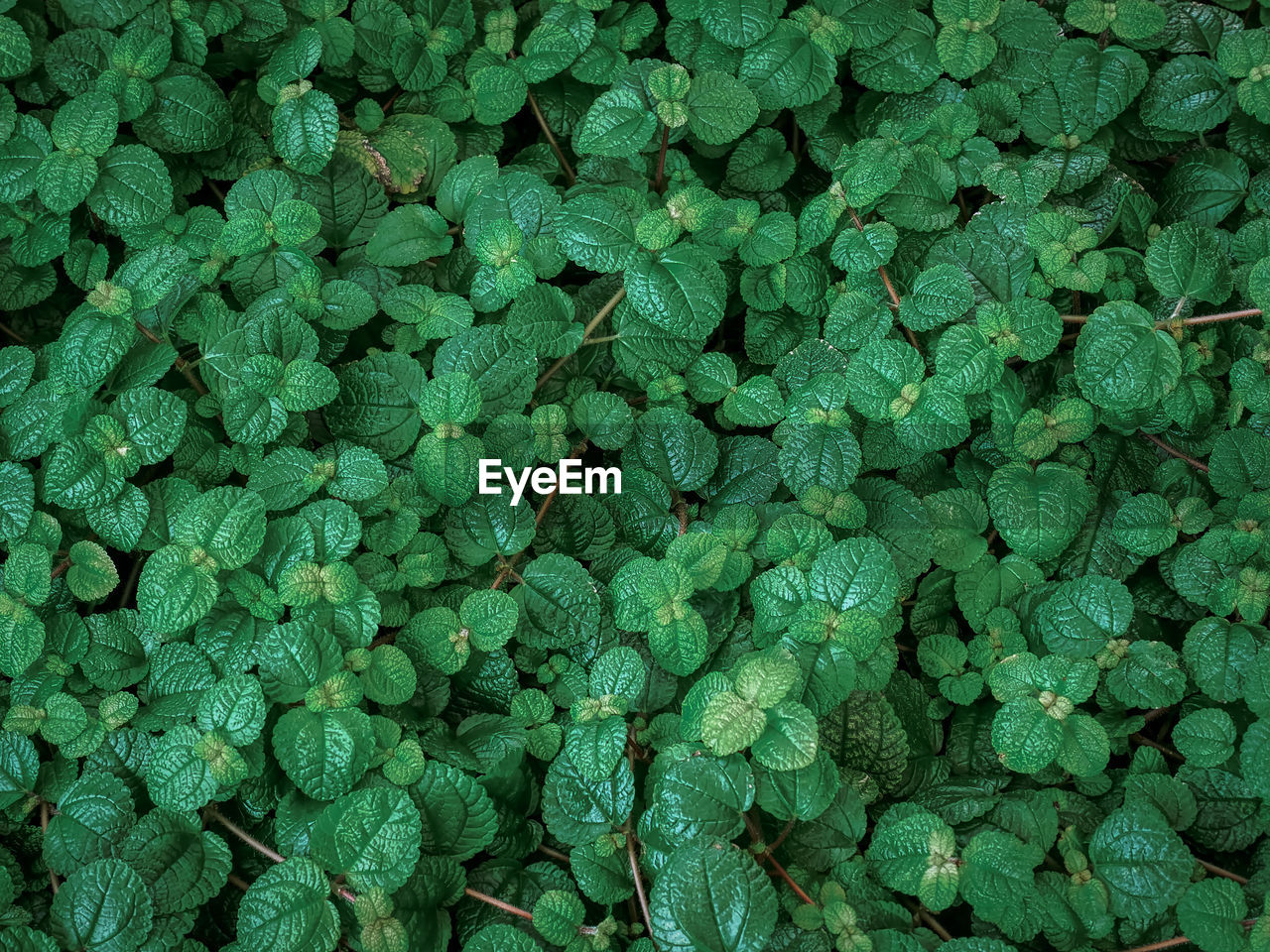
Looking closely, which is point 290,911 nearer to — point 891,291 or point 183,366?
point 183,366

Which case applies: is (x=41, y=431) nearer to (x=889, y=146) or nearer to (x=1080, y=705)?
(x=889, y=146)

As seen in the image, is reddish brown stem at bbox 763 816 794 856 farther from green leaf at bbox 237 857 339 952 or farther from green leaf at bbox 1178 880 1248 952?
green leaf at bbox 237 857 339 952

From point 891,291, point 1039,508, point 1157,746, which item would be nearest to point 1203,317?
point 1039,508

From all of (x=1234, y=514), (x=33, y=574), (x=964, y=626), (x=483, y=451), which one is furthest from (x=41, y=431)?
(x=1234, y=514)

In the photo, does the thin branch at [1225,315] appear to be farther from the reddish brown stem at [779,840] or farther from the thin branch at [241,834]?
the thin branch at [241,834]

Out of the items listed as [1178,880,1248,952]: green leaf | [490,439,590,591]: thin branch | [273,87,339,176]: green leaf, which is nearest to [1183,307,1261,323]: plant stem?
[1178,880,1248,952]: green leaf

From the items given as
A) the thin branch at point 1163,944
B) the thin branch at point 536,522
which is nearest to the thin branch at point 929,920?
the thin branch at point 1163,944
